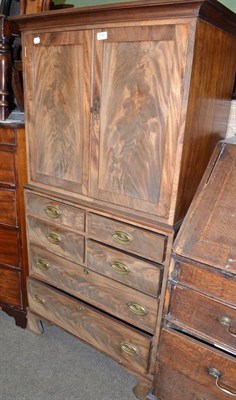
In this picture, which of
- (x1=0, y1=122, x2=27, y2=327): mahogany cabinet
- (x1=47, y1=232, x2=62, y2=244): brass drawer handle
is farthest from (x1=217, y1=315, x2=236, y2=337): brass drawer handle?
(x1=0, y1=122, x2=27, y2=327): mahogany cabinet

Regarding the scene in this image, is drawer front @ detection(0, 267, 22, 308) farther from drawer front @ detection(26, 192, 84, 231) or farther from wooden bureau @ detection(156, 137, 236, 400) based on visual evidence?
wooden bureau @ detection(156, 137, 236, 400)

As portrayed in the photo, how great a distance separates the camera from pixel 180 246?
44.1 inches

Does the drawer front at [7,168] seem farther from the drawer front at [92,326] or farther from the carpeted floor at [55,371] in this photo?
the carpeted floor at [55,371]

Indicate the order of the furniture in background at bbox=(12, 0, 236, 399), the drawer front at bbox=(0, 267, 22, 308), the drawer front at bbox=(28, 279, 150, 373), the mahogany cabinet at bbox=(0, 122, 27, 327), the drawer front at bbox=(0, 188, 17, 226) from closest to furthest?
the furniture in background at bbox=(12, 0, 236, 399) < the drawer front at bbox=(28, 279, 150, 373) < the mahogany cabinet at bbox=(0, 122, 27, 327) < the drawer front at bbox=(0, 188, 17, 226) < the drawer front at bbox=(0, 267, 22, 308)

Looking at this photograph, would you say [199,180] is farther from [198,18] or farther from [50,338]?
[50,338]

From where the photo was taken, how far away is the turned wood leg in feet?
5.94

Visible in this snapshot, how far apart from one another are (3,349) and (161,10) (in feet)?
6.06

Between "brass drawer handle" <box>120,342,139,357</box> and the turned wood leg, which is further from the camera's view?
the turned wood leg

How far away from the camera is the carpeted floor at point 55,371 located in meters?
1.49

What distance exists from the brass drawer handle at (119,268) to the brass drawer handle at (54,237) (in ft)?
1.10

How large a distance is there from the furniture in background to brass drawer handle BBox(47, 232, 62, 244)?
0.04ft

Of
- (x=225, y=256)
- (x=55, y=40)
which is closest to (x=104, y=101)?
(x=55, y=40)

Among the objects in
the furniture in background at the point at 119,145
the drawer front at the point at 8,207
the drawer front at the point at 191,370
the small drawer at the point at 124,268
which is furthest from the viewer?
the drawer front at the point at 8,207

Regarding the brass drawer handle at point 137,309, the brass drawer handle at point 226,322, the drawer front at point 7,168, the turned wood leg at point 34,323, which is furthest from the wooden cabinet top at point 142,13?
the turned wood leg at point 34,323
